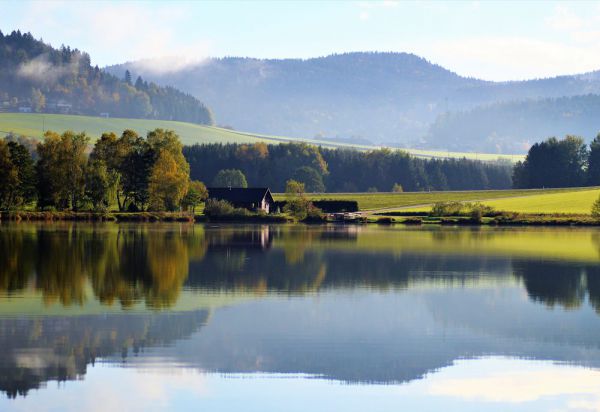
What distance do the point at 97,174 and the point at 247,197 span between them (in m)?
23.8

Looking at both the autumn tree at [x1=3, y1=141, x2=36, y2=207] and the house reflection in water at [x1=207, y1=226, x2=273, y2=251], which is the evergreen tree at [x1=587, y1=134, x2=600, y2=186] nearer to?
the autumn tree at [x1=3, y1=141, x2=36, y2=207]

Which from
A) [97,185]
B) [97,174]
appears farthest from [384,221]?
[97,174]

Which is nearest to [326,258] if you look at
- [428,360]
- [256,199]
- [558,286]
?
[558,286]

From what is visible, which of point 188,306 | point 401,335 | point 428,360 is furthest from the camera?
point 188,306

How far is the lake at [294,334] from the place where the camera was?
1777 centimetres

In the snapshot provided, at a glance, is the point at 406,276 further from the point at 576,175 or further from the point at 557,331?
the point at 576,175

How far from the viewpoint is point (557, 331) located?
24.8 meters

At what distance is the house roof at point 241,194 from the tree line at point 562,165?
178 ft

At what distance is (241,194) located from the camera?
116m

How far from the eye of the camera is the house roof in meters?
114

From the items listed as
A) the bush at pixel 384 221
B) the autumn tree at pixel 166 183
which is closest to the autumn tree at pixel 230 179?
the autumn tree at pixel 166 183

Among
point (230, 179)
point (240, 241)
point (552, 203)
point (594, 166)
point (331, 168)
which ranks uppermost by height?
point (594, 166)

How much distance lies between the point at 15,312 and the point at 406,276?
17.2m

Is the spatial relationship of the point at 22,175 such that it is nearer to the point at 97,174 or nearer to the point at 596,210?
the point at 97,174
